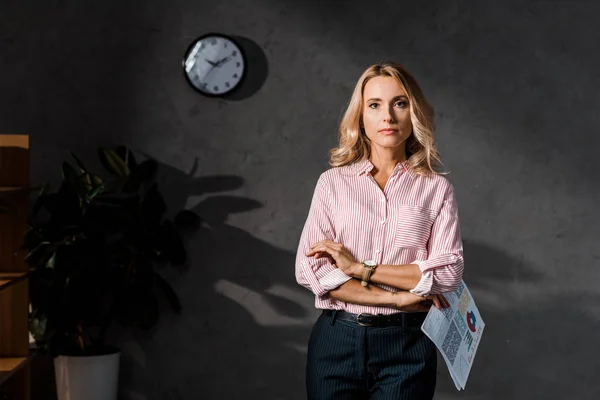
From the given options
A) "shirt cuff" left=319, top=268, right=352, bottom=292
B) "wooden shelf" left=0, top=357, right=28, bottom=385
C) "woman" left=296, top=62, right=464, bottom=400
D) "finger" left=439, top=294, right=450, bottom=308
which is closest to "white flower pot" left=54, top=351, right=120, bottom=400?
Answer: "wooden shelf" left=0, top=357, right=28, bottom=385

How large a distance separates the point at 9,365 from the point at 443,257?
1920 mm

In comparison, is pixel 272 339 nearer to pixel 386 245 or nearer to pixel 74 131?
pixel 74 131

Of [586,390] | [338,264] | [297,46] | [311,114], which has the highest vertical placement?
[297,46]

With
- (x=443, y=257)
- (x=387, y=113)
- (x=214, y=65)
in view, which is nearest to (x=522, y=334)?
(x=214, y=65)

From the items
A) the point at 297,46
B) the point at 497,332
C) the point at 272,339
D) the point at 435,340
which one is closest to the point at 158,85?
the point at 297,46

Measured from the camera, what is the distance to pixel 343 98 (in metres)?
4.10

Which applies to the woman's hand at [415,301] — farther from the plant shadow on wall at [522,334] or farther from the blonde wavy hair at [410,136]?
the plant shadow on wall at [522,334]

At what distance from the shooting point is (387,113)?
2201mm

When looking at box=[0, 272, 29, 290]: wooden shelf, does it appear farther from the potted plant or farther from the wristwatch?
the wristwatch

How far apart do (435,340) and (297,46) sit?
2.22 meters

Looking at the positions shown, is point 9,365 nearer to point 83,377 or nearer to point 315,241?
point 83,377

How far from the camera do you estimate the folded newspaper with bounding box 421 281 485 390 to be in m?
2.18

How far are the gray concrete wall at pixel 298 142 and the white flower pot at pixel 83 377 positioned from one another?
28 centimetres

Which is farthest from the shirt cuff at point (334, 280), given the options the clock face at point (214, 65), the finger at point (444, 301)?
the clock face at point (214, 65)
